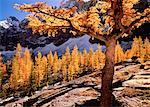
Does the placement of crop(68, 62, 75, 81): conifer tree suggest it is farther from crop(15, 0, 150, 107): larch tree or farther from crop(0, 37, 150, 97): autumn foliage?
crop(15, 0, 150, 107): larch tree

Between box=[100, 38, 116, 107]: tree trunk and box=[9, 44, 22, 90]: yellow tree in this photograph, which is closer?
box=[100, 38, 116, 107]: tree trunk

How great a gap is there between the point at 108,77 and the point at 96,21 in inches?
77.1

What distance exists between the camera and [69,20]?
1223 cm

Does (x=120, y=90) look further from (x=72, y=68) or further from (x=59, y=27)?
(x=72, y=68)

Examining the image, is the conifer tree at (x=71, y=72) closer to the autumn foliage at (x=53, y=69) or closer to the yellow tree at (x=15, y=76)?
the autumn foliage at (x=53, y=69)

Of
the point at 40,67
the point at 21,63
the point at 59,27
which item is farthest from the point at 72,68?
the point at 59,27

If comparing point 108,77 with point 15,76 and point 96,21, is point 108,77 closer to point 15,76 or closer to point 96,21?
point 96,21

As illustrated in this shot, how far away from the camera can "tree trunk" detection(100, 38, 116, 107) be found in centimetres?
1188

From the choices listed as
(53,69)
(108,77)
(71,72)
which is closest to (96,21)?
(108,77)

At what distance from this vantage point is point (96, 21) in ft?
41.0

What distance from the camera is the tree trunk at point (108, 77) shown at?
39.0 feet

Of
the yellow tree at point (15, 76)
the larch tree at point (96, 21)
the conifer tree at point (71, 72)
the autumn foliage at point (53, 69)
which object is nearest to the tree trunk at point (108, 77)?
the larch tree at point (96, 21)

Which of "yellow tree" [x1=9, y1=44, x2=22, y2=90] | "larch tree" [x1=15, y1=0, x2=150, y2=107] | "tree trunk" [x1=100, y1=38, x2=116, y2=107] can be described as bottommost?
"yellow tree" [x1=9, y1=44, x2=22, y2=90]

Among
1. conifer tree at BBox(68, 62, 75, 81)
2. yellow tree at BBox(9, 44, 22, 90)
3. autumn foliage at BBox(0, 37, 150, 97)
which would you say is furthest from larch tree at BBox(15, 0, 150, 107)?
conifer tree at BBox(68, 62, 75, 81)
